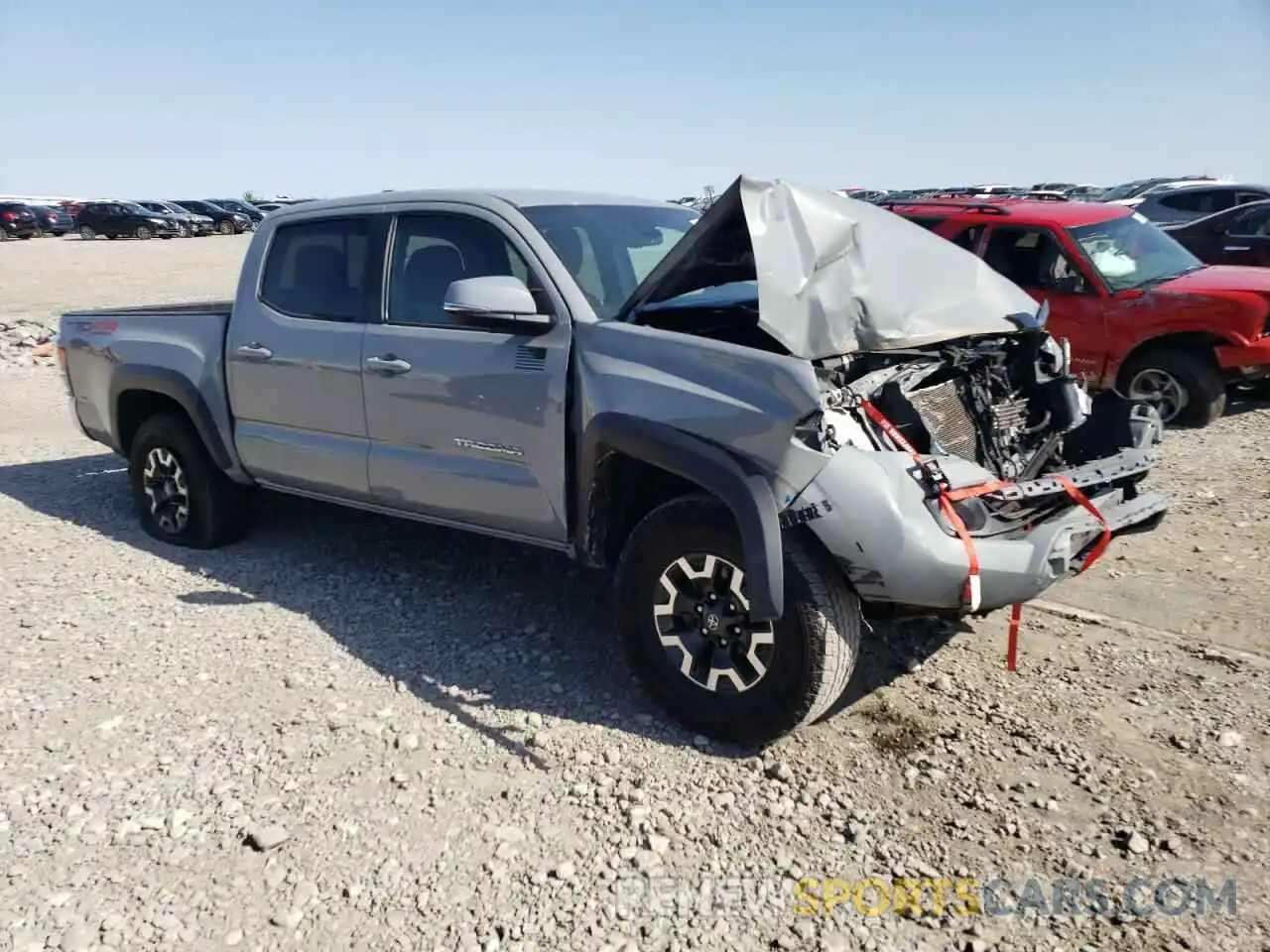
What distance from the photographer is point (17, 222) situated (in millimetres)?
37812

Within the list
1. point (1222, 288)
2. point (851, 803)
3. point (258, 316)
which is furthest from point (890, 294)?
point (1222, 288)

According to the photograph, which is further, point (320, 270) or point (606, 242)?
point (320, 270)

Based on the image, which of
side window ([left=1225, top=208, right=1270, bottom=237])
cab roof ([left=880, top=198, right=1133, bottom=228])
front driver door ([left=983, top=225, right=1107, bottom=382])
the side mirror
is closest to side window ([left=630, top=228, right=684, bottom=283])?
the side mirror

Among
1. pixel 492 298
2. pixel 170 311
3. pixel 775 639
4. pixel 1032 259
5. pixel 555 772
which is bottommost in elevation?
pixel 555 772

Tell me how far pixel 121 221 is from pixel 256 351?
130ft

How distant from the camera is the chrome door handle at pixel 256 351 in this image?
4824 millimetres

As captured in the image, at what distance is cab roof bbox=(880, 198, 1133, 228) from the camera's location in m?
8.04

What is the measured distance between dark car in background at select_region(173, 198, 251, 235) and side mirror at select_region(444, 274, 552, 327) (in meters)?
45.7

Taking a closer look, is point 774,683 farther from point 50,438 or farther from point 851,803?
point 50,438

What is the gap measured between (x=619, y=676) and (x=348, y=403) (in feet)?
5.79

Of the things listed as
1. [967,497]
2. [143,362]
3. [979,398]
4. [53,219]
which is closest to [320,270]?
[143,362]

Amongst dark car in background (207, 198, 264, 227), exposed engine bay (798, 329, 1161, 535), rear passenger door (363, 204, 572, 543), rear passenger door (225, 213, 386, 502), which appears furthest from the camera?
dark car in background (207, 198, 264, 227)

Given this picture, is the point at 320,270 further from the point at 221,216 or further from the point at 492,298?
the point at 221,216

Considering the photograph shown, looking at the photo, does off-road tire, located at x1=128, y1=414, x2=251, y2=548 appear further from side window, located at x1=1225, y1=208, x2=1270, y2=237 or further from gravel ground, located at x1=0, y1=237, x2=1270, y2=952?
side window, located at x1=1225, y1=208, x2=1270, y2=237
